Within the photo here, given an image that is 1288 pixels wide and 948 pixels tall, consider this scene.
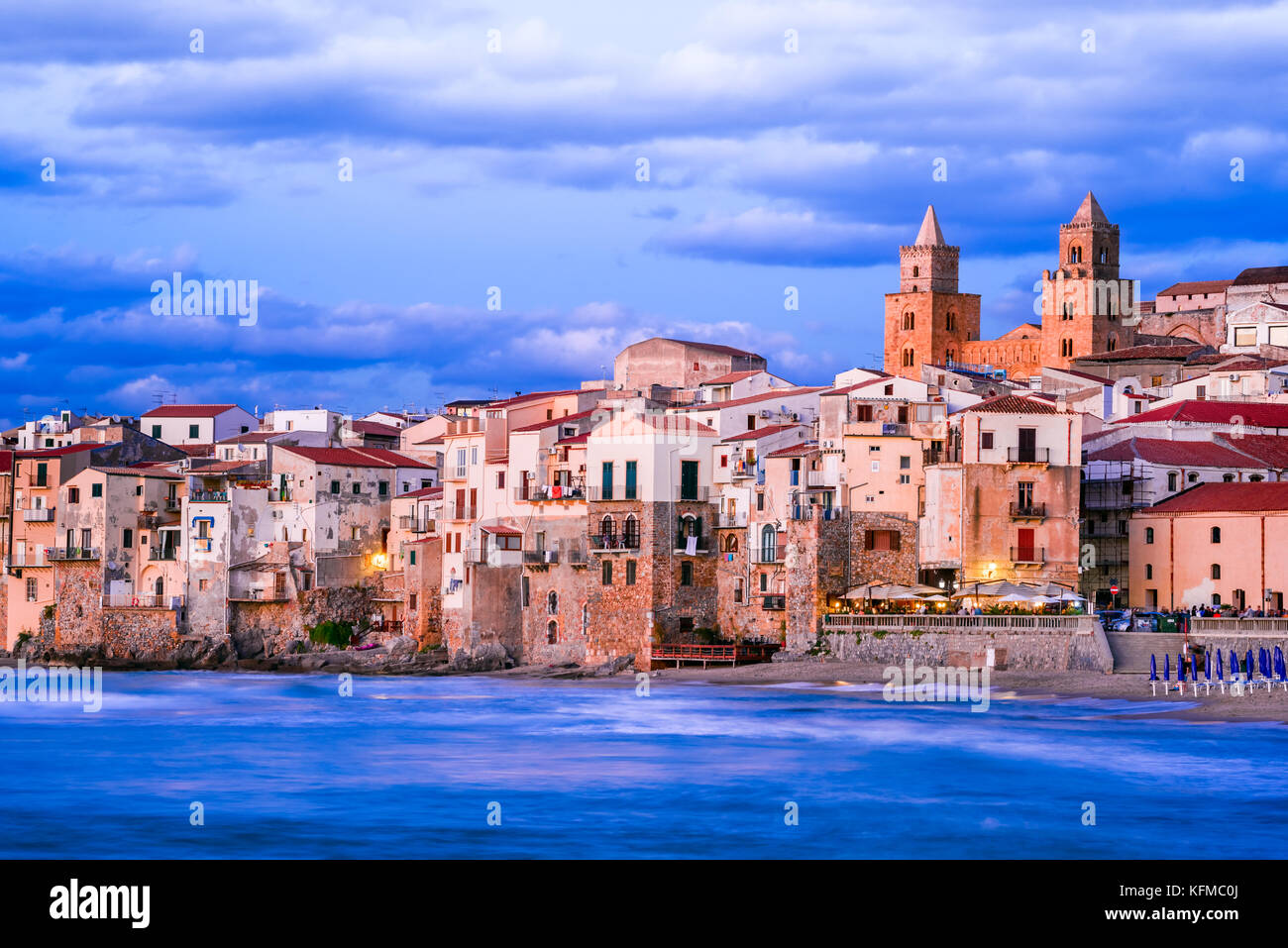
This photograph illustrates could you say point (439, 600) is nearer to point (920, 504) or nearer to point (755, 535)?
point (755, 535)

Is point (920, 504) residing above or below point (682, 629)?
above

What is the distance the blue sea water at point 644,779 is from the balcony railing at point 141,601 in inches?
695

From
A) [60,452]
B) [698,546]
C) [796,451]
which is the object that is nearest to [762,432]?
[796,451]

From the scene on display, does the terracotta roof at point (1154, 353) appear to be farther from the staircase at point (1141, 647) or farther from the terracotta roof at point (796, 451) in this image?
the staircase at point (1141, 647)

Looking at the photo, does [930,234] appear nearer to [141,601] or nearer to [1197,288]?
[1197,288]

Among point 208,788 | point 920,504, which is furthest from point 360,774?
point 920,504

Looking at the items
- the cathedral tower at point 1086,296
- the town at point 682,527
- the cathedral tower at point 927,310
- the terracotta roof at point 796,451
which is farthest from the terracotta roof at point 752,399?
the cathedral tower at point 927,310

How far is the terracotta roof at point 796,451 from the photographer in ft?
210

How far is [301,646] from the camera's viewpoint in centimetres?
7369

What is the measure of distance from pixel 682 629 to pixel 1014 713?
1687cm

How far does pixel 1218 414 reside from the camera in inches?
2958

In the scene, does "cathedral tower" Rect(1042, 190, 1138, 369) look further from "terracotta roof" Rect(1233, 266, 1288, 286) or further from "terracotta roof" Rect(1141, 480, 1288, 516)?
"terracotta roof" Rect(1141, 480, 1288, 516)

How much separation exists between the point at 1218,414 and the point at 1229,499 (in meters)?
14.4
